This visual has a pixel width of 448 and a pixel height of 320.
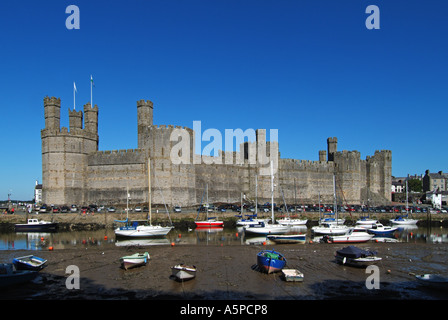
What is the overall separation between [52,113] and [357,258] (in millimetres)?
42924

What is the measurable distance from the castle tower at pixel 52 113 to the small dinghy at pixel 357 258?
40.9 meters

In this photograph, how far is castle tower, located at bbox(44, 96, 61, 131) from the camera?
4972 cm

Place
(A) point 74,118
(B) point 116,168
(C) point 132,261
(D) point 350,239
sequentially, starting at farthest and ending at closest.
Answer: (A) point 74,118, (B) point 116,168, (D) point 350,239, (C) point 132,261

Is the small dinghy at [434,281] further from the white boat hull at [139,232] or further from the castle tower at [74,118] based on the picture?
the castle tower at [74,118]

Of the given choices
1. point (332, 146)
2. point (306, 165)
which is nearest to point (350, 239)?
point (306, 165)

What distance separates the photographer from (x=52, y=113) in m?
49.8

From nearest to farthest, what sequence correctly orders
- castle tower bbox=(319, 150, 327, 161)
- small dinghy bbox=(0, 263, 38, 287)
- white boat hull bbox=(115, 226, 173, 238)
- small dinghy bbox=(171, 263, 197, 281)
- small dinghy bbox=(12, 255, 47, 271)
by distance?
small dinghy bbox=(0, 263, 38, 287) → small dinghy bbox=(171, 263, 197, 281) → small dinghy bbox=(12, 255, 47, 271) → white boat hull bbox=(115, 226, 173, 238) → castle tower bbox=(319, 150, 327, 161)

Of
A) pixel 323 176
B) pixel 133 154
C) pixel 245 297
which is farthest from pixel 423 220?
pixel 245 297

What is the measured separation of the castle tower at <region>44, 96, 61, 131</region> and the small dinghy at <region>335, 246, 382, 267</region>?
134 ft

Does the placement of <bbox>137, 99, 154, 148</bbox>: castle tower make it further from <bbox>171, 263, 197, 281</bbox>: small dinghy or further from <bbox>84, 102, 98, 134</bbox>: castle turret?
<bbox>171, 263, 197, 281</bbox>: small dinghy

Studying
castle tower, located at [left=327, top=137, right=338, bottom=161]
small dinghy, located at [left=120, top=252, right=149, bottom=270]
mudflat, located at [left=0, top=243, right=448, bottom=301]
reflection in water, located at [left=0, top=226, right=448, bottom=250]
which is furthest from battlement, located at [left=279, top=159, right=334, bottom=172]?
small dinghy, located at [left=120, top=252, right=149, bottom=270]

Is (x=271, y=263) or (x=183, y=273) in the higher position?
(x=271, y=263)

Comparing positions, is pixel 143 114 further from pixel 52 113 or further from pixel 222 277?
pixel 222 277

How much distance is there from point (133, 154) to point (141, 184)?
3871 mm
